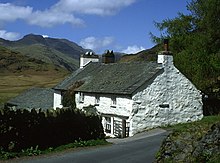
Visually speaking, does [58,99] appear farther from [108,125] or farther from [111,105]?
[111,105]

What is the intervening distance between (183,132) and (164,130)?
2005 cm

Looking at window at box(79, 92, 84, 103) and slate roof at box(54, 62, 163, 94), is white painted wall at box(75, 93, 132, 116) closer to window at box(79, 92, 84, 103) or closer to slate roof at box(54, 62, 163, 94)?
window at box(79, 92, 84, 103)

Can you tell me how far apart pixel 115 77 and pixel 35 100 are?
61.3 feet

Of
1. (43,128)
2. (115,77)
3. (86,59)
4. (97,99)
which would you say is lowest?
(43,128)

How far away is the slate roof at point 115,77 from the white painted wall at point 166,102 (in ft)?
2.95

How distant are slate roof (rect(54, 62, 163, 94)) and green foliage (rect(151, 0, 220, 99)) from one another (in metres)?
5.92

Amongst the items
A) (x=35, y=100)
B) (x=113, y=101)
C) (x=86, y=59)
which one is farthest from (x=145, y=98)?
(x=35, y=100)

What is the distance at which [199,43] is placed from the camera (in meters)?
41.7

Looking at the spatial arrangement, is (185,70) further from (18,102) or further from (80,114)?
(18,102)

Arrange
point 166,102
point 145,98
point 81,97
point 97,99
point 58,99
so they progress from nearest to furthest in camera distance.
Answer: point 145,98 → point 166,102 → point 97,99 → point 81,97 → point 58,99

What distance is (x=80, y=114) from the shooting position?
24.5 m

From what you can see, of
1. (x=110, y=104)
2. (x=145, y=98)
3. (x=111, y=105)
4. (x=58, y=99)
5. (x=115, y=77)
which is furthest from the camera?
(x=58, y=99)

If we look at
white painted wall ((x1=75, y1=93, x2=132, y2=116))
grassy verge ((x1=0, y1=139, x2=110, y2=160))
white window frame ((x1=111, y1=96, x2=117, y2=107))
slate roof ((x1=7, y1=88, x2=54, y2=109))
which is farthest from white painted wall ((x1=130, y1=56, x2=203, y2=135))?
slate roof ((x1=7, y1=88, x2=54, y2=109))

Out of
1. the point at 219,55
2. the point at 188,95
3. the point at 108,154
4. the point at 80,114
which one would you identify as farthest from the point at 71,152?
the point at 219,55
